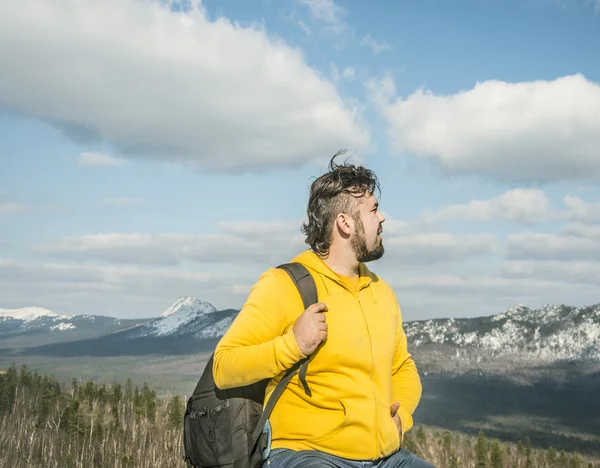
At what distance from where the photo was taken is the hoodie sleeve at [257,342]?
3848mm

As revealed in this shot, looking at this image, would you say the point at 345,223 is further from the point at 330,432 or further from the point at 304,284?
the point at 330,432

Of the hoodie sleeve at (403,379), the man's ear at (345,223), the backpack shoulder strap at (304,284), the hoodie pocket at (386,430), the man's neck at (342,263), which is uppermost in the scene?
the man's ear at (345,223)

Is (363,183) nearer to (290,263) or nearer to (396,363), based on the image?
(290,263)

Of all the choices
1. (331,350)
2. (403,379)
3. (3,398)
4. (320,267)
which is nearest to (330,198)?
(320,267)

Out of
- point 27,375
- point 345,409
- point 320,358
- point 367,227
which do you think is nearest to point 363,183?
point 367,227

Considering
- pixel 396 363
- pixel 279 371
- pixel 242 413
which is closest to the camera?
pixel 279 371

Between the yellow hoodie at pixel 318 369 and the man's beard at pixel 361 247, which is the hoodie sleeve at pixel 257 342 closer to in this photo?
the yellow hoodie at pixel 318 369

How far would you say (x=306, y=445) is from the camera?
13.2 ft

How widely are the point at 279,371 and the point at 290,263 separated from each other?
0.83 meters

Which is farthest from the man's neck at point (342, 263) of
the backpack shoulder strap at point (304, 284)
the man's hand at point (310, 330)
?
the man's hand at point (310, 330)

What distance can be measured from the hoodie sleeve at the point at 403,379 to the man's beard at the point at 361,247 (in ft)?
2.42

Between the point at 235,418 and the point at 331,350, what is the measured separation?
86cm

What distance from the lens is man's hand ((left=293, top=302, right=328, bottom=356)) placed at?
378 cm

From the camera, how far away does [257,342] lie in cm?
405
